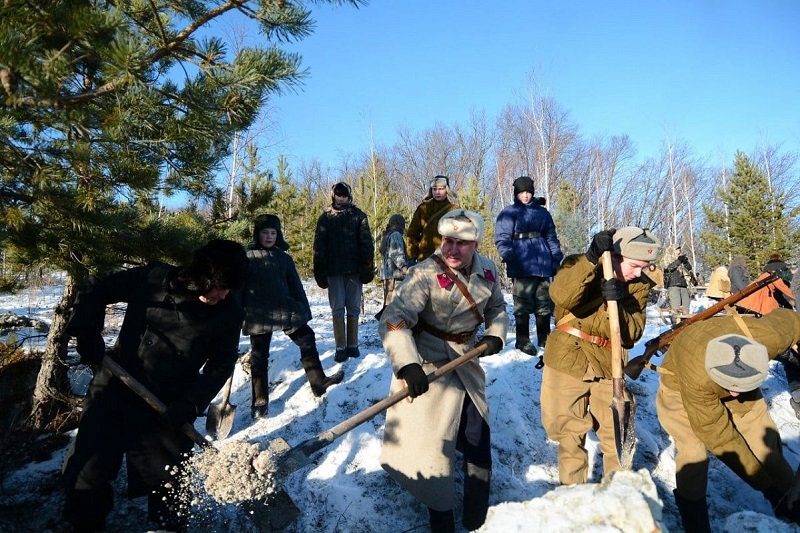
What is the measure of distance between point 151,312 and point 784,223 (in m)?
24.6

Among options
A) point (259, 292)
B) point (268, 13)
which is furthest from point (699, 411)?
point (259, 292)

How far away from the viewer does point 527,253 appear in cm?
520

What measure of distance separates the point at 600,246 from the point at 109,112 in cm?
286

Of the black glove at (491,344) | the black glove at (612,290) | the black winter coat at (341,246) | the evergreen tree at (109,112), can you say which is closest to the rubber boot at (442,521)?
the black glove at (491,344)

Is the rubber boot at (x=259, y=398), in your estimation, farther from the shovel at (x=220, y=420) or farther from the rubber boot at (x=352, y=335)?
the rubber boot at (x=352, y=335)

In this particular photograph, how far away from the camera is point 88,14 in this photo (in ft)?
5.19

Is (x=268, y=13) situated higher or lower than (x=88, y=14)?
higher

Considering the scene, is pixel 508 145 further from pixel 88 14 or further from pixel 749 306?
pixel 88 14

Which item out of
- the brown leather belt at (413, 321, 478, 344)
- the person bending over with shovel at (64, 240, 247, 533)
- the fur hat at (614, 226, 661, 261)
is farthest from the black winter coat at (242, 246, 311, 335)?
the fur hat at (614, 226, 661, 261)

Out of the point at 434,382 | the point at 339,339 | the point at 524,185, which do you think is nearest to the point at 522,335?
the point at 524,185

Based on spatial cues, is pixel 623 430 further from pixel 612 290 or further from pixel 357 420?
pixel 357 420

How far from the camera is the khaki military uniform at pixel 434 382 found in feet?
9.41

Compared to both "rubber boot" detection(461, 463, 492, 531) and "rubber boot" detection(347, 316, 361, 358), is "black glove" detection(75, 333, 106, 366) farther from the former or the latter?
"rubber boot" detection(347, 316, 361, 358)

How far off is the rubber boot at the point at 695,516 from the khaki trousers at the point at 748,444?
38 mm
